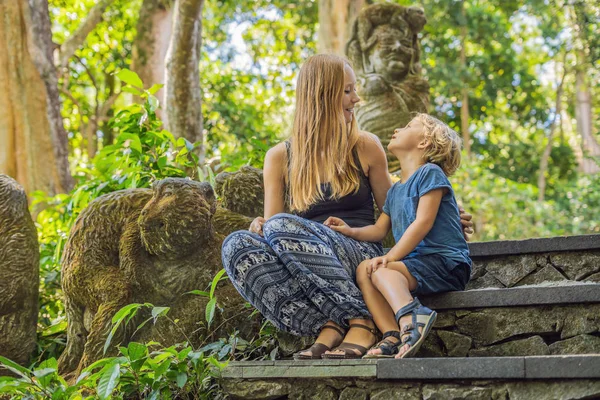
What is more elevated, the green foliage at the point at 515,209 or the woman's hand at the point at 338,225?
the woman's hand at the point at 338,225

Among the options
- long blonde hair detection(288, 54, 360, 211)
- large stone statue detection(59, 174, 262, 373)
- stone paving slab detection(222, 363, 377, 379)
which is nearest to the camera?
stone paving slab detection(222, 363, 377, 379)

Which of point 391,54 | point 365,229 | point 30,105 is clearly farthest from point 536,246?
point 30,105

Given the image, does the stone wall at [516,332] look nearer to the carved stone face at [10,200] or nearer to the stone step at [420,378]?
the stone step at [420,378]

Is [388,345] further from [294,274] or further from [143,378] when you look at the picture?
[143,378]

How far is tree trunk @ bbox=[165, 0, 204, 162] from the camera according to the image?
724cm

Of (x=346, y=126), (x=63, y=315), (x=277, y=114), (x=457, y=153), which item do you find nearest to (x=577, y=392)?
(x=457, y=153)

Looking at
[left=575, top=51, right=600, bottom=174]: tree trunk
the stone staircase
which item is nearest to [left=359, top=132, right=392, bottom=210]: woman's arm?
the stone staircase

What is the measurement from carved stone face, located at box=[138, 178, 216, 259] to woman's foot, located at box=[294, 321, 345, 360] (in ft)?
2.89

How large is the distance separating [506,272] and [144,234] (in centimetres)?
172

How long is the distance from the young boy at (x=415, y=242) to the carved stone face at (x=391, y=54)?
2.42 metres

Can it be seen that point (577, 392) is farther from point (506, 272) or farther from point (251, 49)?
point (251, 49)

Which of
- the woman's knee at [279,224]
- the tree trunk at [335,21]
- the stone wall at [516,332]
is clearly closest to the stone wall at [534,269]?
the stone wall at [516,332]

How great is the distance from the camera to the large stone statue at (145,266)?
12.7ft

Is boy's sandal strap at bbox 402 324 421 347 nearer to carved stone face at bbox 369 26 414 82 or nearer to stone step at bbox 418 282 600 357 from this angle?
stone step at bbox 418 282 600 357
